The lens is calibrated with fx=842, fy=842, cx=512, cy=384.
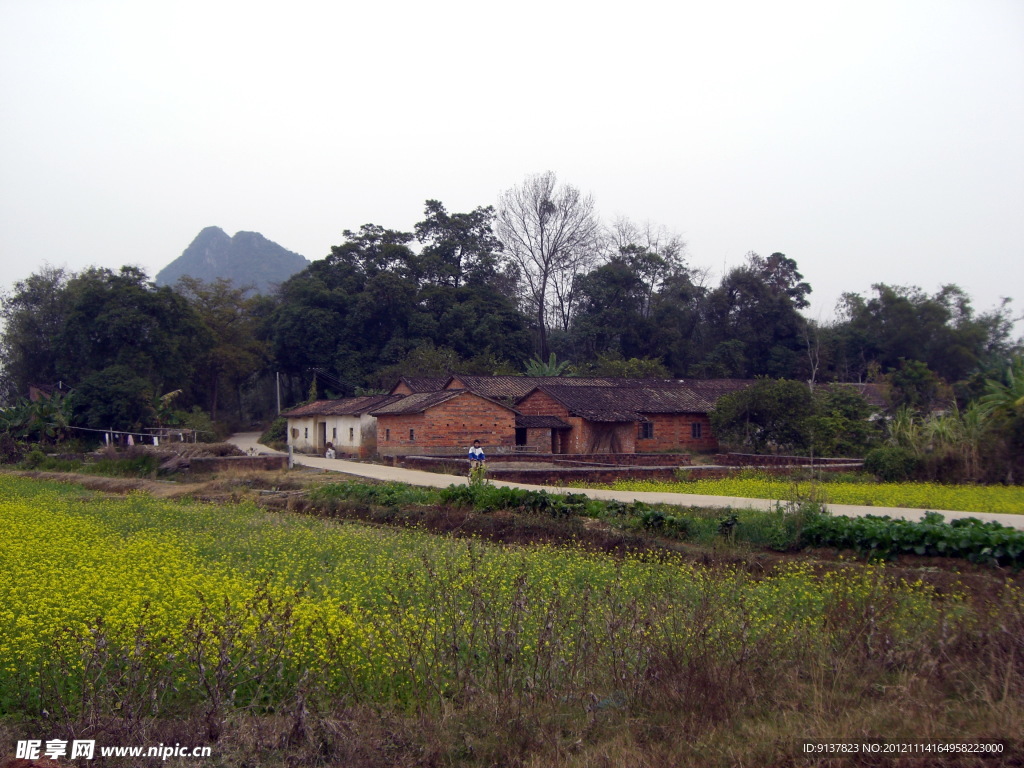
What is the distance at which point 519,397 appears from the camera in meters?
35.5

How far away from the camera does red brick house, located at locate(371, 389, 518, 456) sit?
3084 centimetres

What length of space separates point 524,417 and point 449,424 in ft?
10.6

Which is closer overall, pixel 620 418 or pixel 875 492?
pixel 875 492

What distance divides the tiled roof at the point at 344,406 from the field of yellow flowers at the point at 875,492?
727 inches

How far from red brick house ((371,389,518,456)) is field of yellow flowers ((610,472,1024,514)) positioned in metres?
12.5

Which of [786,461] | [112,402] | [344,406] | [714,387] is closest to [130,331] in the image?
[112,402]

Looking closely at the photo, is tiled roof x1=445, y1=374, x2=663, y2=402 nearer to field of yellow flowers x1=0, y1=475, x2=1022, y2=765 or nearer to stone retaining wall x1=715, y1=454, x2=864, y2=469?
stone retaining wall x1=715, y1=454, x2=864, y2=469

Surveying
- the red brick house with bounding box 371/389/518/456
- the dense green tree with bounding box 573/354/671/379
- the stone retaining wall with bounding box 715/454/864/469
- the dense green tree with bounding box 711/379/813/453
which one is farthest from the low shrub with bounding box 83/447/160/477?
the dense green tree with bounding box 573/354/671/379

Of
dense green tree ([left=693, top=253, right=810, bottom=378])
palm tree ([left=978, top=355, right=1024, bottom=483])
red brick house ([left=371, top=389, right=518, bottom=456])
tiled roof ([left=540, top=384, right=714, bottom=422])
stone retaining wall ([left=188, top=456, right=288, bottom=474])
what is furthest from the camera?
dense green tree ([left=693, top=253, right=810, bottom=378])

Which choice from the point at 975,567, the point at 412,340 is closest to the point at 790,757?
the point at 975,567

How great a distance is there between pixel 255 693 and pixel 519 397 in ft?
A: 101

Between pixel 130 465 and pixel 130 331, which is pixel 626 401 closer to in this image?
pixel 130 465

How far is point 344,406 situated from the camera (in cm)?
3825

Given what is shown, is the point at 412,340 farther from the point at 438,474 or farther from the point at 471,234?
the point at 438,474
